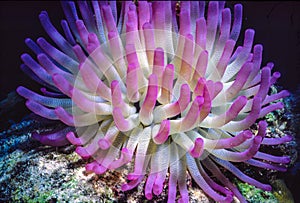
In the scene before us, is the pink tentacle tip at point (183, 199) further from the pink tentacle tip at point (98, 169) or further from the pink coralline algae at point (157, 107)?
the pink tentacle tip at point (98, 169)

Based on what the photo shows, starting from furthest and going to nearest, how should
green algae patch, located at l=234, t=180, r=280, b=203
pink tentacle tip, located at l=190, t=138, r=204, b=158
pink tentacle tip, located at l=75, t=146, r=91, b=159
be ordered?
1. green algae patch, located at l=234, t=180, r=280, b=203
2. pink tentacle tip, located at l=75, t=146, r=91, b=159
3. pink tentacle tip, located at l=190, t=138, r=204, b=158

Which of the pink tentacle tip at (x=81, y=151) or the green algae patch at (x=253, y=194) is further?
the green algae patch at (x=253, y=194)

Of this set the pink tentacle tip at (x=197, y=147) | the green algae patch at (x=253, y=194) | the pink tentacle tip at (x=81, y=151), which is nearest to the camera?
the pink tentacle tip at (x=197, y=147)

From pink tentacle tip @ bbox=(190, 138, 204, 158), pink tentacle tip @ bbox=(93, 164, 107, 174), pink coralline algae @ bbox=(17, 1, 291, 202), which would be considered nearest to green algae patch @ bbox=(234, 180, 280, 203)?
pink coralline algae @ bbox=(17, 1, 291, 202)

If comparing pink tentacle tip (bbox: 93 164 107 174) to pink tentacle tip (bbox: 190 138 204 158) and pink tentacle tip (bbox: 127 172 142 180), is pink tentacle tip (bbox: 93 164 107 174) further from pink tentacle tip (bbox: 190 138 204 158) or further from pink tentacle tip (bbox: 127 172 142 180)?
pink tentacle tip (bbox: 190 138 204 158)

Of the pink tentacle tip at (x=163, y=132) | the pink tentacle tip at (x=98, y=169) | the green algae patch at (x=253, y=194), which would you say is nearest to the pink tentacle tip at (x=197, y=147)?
the pink tentacle tip at (x=163, y=132)

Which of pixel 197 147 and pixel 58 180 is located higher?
pixel 197 147

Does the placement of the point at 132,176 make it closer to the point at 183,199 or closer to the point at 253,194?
the point at 183,199

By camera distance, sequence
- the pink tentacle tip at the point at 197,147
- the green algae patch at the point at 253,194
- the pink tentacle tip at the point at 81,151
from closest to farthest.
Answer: the pink tentacle tip at the point at 197,147, the pink tentacle tip at the point at 81,151, the green algae patch at the point at 253,194

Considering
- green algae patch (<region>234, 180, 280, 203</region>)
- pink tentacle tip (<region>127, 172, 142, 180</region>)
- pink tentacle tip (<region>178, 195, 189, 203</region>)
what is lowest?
green algae patch (<region>234, 180, 280, 203</region>)

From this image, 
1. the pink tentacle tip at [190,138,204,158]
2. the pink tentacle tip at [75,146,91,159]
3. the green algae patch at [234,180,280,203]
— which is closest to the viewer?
the pink tentacle tip at [190,138,204,158]

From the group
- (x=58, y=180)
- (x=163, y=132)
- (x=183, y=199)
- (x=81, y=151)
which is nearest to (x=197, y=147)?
(x=163, y=132)

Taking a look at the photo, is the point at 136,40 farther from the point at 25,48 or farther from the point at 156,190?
the point at 25,48

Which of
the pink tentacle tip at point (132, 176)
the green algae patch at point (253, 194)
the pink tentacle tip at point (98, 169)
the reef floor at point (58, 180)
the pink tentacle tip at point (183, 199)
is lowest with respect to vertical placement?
the green algae patch at point (253, 194)
